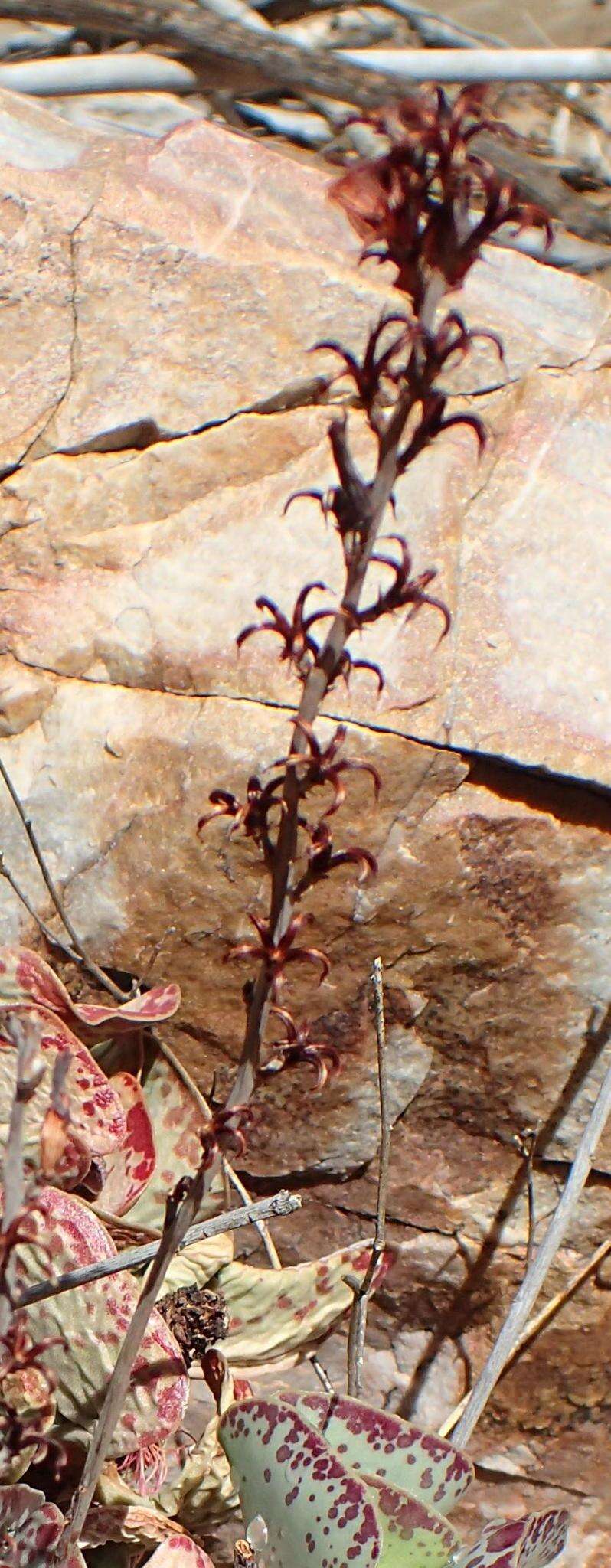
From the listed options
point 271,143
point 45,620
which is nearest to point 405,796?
point 45,620

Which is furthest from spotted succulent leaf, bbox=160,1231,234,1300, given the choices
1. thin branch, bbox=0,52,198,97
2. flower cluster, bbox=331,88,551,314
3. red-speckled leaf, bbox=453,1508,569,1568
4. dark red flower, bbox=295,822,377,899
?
thin branch, bbox=0,52,198,97

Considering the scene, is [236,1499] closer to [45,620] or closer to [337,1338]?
[337,1338]

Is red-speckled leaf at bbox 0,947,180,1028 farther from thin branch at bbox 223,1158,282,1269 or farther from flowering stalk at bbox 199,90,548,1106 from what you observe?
flowering stalk at bbox 199,90,548,1106

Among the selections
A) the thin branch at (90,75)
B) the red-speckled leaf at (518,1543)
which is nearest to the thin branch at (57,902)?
the red-speckled leaf at (518,1543)

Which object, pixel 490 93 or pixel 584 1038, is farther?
pixel 584 1038

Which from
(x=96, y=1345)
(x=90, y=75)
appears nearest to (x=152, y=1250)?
(x=96, y=1345)
